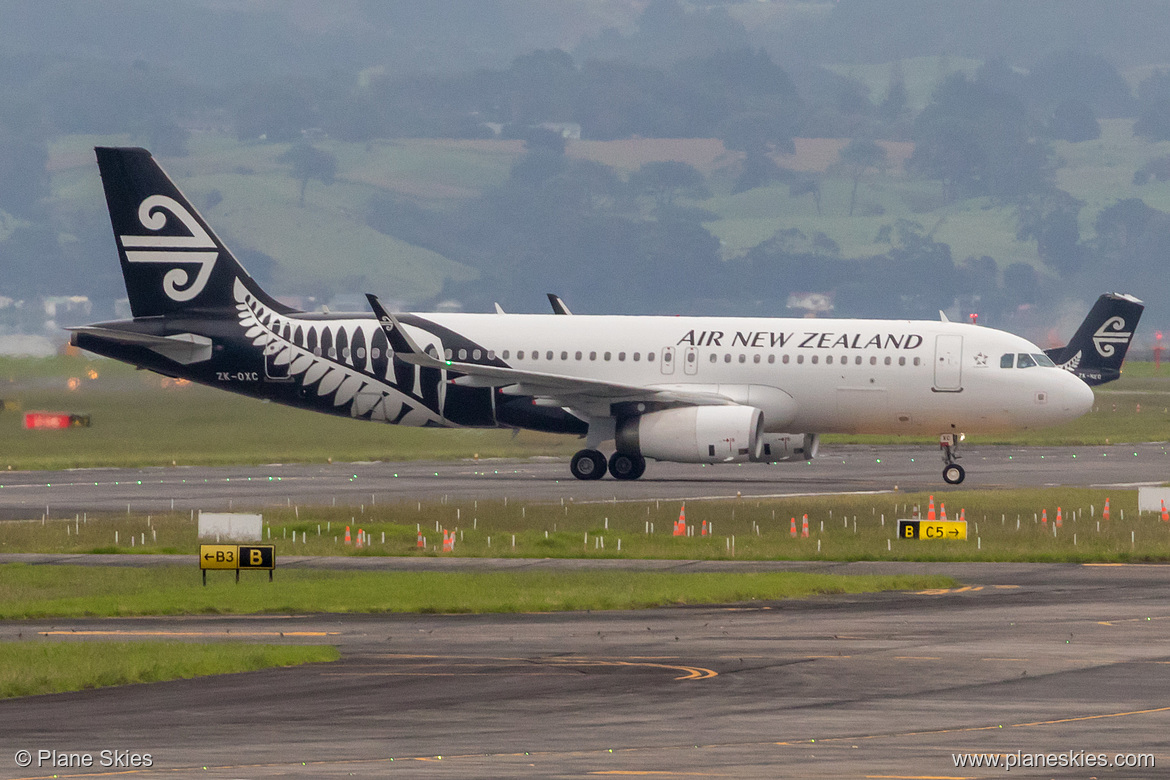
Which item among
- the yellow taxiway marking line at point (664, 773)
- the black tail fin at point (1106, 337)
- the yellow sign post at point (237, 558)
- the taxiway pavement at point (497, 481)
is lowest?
the yellow taxiway marking line at point (664, 773)

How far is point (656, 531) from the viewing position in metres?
42.3

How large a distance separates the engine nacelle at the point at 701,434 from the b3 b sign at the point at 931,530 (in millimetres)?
13464

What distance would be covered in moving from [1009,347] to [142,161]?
29418 mm

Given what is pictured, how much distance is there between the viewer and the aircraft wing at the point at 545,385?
54.3 m

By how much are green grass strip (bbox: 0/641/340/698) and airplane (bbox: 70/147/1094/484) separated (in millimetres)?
29881

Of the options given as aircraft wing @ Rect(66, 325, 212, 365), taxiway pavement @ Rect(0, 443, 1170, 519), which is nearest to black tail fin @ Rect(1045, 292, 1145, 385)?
taxiway pavement @ Rect(0, 443, 1170, 519)

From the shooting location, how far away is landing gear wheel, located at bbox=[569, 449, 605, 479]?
57.6m

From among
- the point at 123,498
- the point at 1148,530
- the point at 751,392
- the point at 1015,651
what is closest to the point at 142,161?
the point at 123,498

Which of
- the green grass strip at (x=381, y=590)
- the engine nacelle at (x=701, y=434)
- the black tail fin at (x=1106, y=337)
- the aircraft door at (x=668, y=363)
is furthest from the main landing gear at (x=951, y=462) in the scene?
the black tail fin at (x=1106, y=337)

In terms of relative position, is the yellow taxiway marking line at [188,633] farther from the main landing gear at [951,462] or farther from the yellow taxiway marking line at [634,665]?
the main landing gear at [951,462]

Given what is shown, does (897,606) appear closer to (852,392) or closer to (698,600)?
(698,600)

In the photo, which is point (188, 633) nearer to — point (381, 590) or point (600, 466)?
point (381, 590)

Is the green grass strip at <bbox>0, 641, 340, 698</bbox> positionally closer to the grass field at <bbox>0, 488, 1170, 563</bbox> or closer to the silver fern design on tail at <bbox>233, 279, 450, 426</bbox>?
the grass field at <bbox>0, 488, 1170, 563</bbox>

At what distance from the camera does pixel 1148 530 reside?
42469 millimetres
